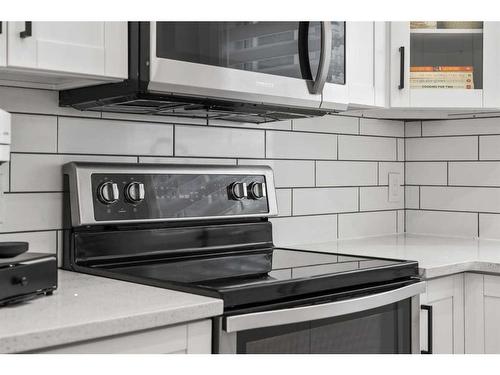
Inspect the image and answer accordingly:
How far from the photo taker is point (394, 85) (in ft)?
7.82

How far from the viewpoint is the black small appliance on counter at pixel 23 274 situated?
135 centimetres

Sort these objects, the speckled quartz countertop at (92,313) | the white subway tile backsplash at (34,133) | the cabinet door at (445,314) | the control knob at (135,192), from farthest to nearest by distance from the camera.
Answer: the cabinet door at (445,314), the control knob at (135,192), the white subway tile backsplash at (34,133), the speckled quartz countertop at (92,313)

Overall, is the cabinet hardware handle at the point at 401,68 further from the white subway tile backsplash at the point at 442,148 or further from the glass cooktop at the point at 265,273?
the glass cooktop at the point at 265,273

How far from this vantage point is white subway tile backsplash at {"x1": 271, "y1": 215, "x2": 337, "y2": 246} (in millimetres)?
2408

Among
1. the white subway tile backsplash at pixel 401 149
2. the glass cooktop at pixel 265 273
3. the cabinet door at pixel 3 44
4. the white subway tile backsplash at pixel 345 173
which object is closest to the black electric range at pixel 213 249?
the glass cooktop at pixel 265 273

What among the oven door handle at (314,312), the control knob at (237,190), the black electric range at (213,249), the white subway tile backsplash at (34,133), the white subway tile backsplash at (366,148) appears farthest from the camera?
the white subway tile backsplash at (366,148)

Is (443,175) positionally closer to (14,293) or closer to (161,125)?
(161,125)

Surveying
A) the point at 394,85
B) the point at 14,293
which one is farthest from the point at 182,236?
→ the point at 394,85

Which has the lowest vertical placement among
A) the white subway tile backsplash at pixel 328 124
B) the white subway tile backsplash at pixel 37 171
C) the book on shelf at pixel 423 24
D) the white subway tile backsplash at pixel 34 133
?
the white subway tile backsplash at pixel 37 171

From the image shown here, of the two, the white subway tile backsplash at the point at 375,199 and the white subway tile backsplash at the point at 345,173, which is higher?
the white subway tile backsplash at the point at 345,173

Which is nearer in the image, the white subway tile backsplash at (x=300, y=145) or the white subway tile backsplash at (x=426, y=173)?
the white subway tile backsplash at (x=300, y=145)

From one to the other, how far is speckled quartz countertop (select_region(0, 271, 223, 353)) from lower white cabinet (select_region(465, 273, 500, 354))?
100 cm

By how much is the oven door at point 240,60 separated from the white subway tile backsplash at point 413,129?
88cm

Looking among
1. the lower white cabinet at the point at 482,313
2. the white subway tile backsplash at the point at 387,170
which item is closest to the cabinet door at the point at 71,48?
the lower white cabinet at the point at 482,313
